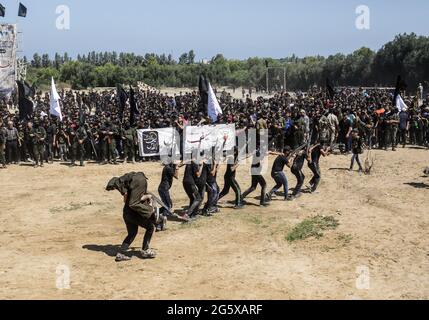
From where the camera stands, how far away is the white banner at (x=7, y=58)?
42.5 metres

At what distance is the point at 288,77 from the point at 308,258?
219ft

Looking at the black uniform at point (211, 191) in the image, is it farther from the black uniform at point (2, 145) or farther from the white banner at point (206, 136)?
the black uniform at point (2, 145)

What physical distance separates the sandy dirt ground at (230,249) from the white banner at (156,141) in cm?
458

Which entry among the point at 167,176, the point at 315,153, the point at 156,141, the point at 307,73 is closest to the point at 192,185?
the point at 167,176

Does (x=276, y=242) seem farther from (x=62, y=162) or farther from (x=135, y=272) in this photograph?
(x=62, y=162)

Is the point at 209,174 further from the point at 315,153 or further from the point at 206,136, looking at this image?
the point at 206,136

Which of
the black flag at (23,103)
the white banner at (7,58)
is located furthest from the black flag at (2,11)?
the black flag at (23,103)

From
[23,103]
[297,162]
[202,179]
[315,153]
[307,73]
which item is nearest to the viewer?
[202,179]

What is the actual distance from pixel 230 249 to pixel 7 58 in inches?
1514

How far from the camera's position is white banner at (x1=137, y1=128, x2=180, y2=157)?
795 inches

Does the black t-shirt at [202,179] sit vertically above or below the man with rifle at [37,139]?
below

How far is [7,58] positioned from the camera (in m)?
42.7
